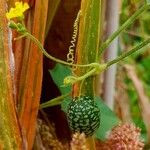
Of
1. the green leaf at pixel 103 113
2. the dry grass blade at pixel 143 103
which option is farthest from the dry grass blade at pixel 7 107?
the dry grass blade at pixel 143 103

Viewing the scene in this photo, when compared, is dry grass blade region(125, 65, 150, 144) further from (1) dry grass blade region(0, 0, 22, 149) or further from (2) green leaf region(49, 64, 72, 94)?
(1) dry grass blade region(0, 0, 22, 149)

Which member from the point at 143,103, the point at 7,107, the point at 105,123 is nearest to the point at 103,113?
the point at 105,123

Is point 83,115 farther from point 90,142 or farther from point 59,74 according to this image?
point 59,74

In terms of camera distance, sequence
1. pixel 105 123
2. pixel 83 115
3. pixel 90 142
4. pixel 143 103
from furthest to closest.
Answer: pixel 143 103
pixel 105 123
pixel 90 142
pixel 83 115

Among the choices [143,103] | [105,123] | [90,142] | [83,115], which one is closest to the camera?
[83,115]

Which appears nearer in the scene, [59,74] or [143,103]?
[59,74]

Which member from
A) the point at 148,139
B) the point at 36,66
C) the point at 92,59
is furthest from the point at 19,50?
the point at 148,139

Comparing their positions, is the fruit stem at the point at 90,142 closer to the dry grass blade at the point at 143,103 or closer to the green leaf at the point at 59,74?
the green leaf at the point at 59,74

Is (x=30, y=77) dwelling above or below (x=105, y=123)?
above

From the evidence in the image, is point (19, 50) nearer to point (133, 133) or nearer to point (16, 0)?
point (16, 0)
